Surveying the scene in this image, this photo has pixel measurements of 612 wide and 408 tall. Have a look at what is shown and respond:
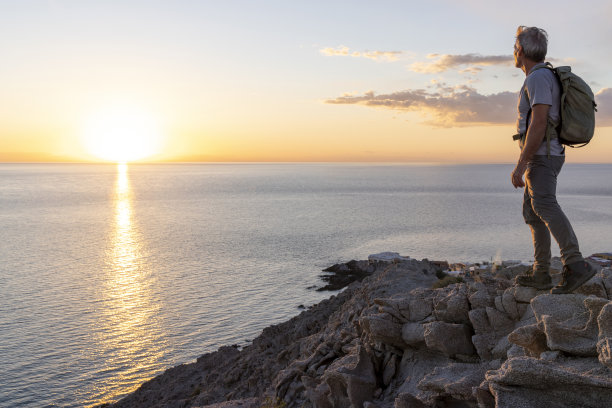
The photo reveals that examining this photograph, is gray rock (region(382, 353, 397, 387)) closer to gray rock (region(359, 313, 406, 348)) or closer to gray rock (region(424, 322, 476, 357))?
gray rock (region(359, 313, 406, 348))

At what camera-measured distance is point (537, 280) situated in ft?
27.6

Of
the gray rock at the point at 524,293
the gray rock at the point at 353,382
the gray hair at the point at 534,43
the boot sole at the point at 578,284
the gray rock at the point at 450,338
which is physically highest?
the gray hair at the point at 534,43

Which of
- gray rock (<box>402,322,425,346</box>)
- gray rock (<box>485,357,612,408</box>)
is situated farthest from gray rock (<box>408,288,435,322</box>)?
gray rock (<box>485,357,612,408</box>)

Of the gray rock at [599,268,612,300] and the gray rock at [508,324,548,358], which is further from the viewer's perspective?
the gray rock at [599,268,612,300]

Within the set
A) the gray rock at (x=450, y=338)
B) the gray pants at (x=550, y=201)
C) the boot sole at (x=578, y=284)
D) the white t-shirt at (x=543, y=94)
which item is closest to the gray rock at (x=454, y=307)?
the gray rock at (x=450, y=338)

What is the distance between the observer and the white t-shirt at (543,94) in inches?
267

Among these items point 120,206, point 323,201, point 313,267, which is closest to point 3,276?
point 313,267

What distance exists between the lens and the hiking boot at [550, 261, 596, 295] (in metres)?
7.35

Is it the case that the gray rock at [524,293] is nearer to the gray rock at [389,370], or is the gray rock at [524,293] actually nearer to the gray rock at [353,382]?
the gray rock at [389,370]

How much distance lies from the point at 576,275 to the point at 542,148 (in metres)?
2.09

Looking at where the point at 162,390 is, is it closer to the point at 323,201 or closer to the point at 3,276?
the point at 3,276

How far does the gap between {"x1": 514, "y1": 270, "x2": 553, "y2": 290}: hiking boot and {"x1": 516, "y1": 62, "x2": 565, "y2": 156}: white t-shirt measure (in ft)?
7.62

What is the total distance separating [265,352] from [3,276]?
4265 cm

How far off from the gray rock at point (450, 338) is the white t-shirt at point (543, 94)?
165 inches
